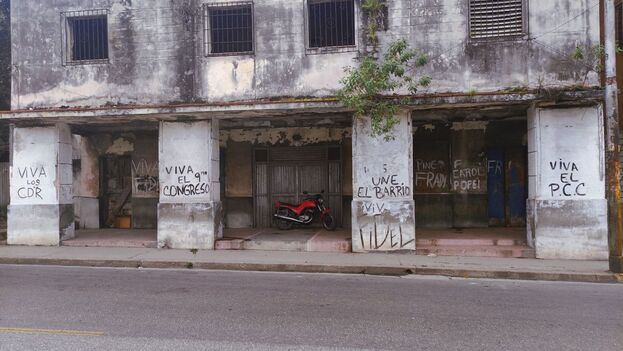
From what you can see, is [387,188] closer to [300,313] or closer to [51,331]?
[300,313]

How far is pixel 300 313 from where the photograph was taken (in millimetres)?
6598

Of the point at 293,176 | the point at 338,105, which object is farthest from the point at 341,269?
the point at 293,176

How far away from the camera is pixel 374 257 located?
11.2 m

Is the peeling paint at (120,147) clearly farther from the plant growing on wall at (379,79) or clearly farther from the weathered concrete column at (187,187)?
the plant growing on wall at (379,79)

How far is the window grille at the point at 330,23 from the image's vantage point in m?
12.1

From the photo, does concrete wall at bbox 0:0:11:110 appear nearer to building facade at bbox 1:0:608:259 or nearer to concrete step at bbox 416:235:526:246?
building facade at bbox 1:0:608:259

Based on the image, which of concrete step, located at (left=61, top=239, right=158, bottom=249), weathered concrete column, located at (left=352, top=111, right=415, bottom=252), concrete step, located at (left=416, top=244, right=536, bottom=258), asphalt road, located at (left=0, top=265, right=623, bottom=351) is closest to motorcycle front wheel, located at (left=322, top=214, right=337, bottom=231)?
weathered concrete column, located at (left=352, top=111, right=415, bottom=252)

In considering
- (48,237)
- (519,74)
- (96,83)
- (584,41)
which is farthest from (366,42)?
(48,237)

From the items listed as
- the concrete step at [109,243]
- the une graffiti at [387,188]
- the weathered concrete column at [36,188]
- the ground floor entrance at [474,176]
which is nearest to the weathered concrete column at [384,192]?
the une graffiti at [387,188]

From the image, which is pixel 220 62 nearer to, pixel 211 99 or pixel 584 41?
pixel 211 99

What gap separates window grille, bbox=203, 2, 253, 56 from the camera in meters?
12.4

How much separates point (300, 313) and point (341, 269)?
3.67 m

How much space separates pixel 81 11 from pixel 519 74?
10.7 metres

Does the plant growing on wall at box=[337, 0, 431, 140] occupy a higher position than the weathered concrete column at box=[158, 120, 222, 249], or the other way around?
the plant growing on wall at box=[337, 0, 431, 140]
